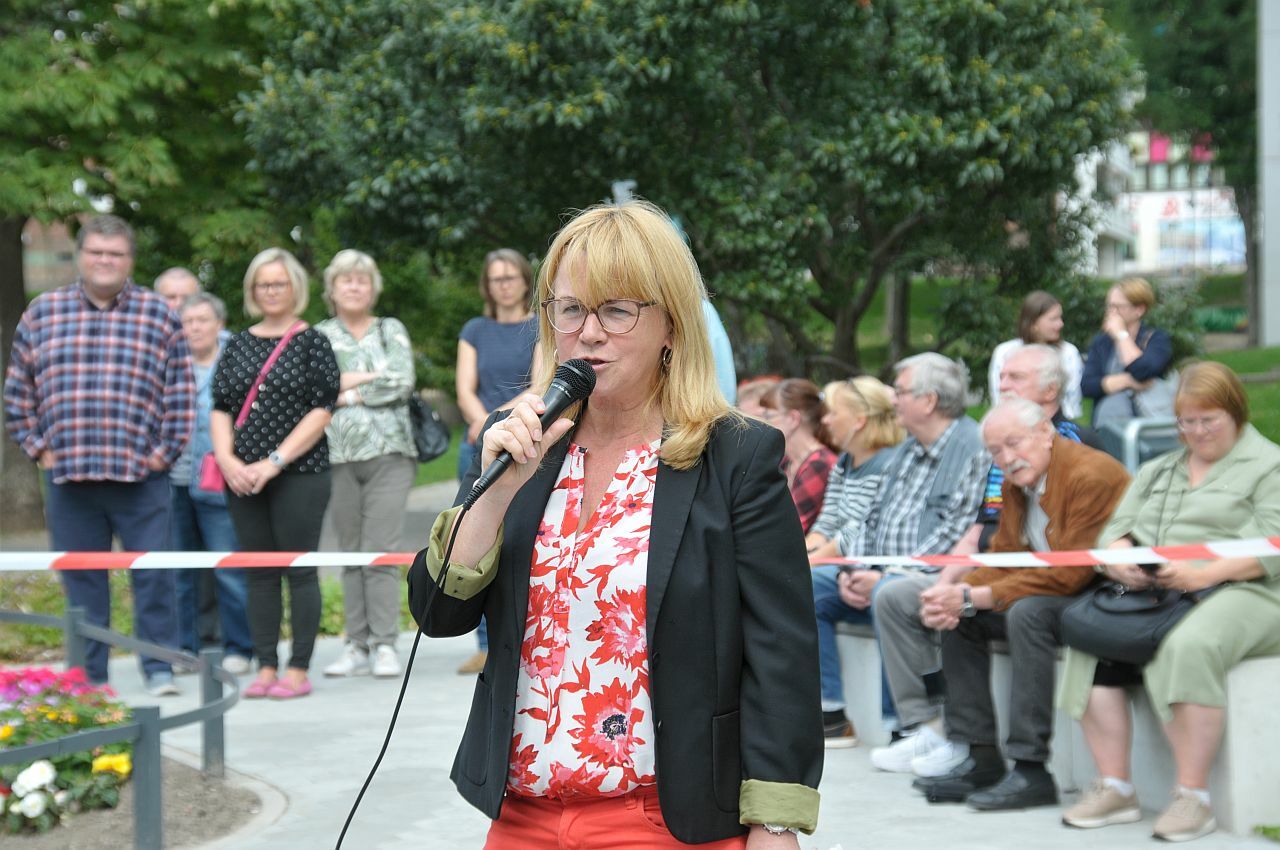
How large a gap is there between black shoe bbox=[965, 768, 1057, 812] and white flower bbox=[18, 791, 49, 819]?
3.37m

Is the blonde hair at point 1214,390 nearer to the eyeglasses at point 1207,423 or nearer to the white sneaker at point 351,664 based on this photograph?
the eyeglasses at point 1207,423

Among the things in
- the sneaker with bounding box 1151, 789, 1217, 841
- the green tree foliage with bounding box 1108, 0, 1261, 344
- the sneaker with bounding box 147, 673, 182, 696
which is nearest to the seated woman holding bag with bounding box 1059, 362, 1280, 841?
the sneaker with bounding box 1151, 789, 1217, 841

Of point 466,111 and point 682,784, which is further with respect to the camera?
point 466,111

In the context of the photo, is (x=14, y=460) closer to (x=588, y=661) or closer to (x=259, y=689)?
(x=259, y=689)

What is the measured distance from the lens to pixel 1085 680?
6016mm

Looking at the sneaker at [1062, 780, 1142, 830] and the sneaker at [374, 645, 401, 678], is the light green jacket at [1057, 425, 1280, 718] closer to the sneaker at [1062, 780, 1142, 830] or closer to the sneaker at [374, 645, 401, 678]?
the sneaker at [1062, 780, 1142, 830]

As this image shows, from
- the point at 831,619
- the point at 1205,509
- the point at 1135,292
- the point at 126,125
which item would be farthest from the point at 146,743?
the point at 126,125

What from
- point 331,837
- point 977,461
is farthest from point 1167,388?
point 331,837

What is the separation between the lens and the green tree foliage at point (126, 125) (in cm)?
1609

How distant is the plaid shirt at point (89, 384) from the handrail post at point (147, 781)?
2919 millimetres

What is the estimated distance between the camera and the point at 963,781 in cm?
643

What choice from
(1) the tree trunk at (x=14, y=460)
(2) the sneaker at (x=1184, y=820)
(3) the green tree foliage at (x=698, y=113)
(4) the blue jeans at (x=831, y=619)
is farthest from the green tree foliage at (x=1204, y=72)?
(2) the sneaker at (x=1184, y=820)

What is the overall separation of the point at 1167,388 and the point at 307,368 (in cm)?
544

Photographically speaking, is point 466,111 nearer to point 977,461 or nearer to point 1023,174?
point 1023,174
